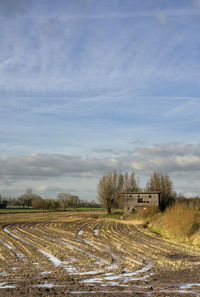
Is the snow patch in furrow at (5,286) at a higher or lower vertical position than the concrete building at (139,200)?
lower

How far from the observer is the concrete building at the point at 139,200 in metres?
59.8

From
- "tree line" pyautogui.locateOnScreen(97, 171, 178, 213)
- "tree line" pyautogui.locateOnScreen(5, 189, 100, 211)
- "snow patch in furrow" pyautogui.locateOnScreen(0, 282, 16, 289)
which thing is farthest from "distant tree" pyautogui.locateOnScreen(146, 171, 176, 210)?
"snow patch in furrow" pyautogui.locateOnScreen(0, 282, 16, 289)

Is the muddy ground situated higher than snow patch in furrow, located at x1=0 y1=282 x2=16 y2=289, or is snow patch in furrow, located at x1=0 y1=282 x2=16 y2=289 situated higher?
snow patch in furrow, located at x1=0 y1=282 x2=16 y2=289

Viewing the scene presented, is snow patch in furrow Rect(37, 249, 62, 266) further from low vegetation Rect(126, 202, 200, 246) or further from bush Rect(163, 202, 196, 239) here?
bush Rect(163, 202, 196, 239)


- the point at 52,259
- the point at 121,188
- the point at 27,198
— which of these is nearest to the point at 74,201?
the point at 27,198

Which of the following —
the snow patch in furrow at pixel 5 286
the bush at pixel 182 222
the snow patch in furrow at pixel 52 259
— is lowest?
the snow patch in furrow at pixel 52 259

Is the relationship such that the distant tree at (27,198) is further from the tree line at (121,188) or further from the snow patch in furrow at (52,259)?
the snow patch in furrow at (52,259)

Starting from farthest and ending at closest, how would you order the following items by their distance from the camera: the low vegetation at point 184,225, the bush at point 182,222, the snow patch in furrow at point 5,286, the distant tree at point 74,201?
the distant tree at point 74,201 < the bush at point 182,222 < the low vegetation at point 184,225 < the snow patch in furrow at point 5,286

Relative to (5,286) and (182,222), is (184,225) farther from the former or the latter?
(5,286)

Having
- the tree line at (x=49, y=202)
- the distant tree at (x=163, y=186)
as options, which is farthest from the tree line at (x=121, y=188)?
the tree line at (x=49, y=202)

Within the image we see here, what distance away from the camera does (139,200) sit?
60469 mm

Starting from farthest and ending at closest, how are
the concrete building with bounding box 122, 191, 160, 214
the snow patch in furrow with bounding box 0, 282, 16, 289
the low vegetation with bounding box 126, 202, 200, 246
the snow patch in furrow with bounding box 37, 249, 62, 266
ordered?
the concrete building with bounding box 122, 191, 160, 214 → the low vegetation with bounding box 126, 202, 200, 246 → the snow patch in furrow with bounding box 37, 249, 62, 266 → the snow patch in furrow with bounding box 0, 282, 16, 289

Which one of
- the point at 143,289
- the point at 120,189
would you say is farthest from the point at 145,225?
the point at 120,189

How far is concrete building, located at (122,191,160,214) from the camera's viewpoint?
59.8m
